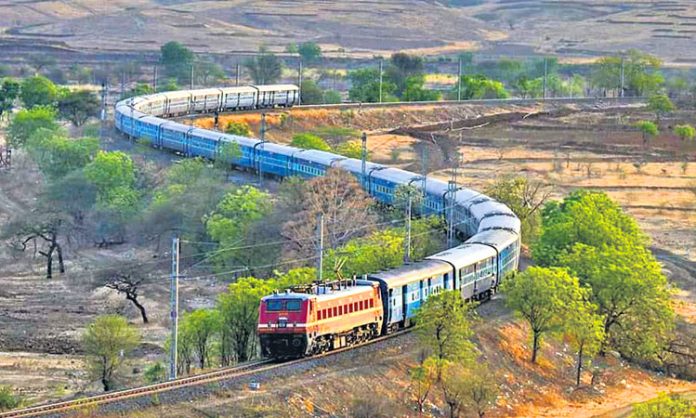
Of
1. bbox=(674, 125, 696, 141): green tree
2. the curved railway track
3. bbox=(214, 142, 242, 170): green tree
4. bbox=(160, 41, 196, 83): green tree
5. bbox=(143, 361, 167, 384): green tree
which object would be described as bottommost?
bbox=(160, 41, 196, 83): green tree

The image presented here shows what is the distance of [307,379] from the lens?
36500 mm

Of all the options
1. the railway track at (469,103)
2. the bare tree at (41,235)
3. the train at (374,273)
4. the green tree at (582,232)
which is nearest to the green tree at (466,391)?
the train at (374,273)

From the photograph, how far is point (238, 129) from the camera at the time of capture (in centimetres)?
9525

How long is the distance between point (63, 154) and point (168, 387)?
47156 mm

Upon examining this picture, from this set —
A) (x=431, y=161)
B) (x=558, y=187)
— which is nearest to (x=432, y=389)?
(x=558, y=187)

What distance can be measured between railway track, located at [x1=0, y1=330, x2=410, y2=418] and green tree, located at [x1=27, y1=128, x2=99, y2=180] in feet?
137

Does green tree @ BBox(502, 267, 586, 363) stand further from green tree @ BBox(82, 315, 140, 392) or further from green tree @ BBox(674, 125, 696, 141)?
green tree @ BBox(674, 125, 696, 141)

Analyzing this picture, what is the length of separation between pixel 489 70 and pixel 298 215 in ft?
358

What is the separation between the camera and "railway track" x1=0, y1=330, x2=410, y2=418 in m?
32.1

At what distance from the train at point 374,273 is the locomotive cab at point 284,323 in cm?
2

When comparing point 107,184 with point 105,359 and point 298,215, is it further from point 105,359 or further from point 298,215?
point 105,359

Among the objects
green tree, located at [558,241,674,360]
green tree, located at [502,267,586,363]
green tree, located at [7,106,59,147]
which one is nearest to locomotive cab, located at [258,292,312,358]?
green tree, located at [502,267,586,363]

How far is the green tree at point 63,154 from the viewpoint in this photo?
262 ft

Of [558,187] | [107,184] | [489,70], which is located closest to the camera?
[107,184]
